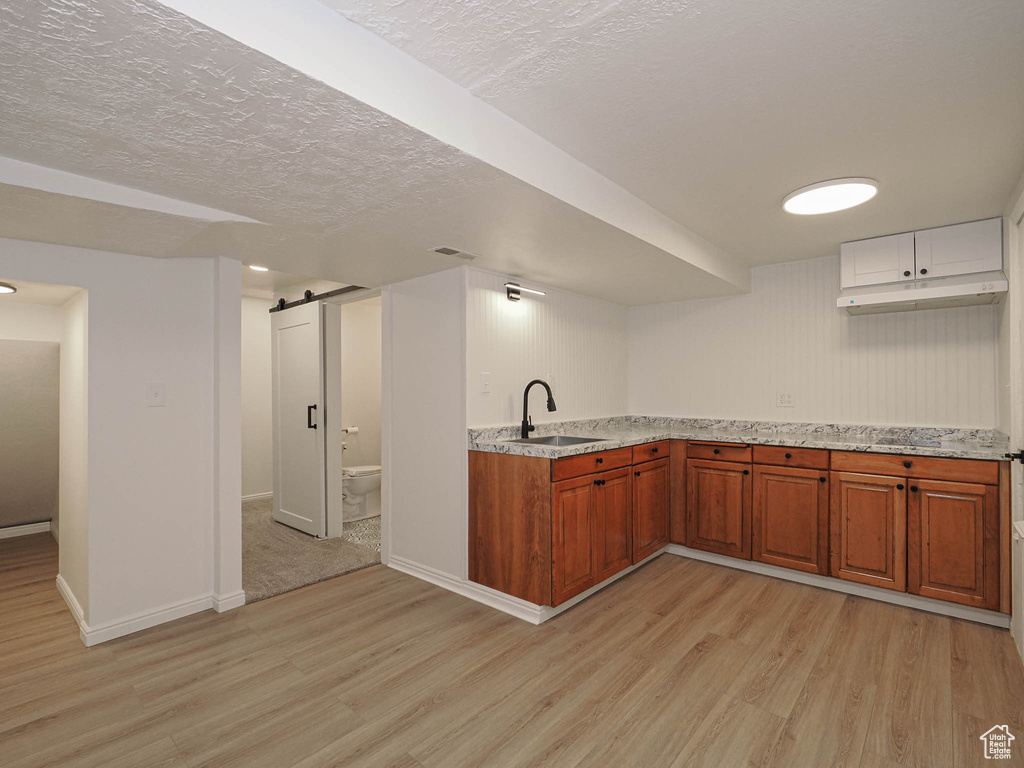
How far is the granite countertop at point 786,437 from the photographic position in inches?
114

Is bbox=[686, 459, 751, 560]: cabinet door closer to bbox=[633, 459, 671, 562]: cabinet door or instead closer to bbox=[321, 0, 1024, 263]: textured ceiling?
bbox=[633, 459, 671, 562]: cabinet door

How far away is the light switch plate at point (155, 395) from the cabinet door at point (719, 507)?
346 cm

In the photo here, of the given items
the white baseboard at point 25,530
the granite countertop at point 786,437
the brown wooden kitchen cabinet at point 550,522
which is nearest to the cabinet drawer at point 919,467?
the granite countertop at point 786,437

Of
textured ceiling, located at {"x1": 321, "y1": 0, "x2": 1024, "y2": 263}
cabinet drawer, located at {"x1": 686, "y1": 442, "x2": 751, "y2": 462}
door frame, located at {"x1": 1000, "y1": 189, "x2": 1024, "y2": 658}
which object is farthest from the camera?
cabinet drawer, located at {"x1": 686, "y1": 442, "x2": 751, "y2": 462}

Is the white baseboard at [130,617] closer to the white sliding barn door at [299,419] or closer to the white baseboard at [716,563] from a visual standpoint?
the white baseboard at [716,563]

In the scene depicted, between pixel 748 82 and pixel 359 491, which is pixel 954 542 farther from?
pixel 359 491

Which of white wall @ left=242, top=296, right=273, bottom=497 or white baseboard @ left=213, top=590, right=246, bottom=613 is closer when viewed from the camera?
white baseboard @ left=213, top=590, right=246, bottom=613

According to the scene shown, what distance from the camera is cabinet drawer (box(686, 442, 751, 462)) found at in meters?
3.57

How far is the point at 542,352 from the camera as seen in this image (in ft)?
12.4

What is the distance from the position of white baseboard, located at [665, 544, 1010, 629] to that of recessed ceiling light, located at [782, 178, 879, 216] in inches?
88.9

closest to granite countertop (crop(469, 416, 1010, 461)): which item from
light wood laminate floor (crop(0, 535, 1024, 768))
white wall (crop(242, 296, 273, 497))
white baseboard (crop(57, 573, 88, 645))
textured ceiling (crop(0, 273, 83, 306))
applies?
light wood laminate floor (crop(0, 535, 1024, 768))

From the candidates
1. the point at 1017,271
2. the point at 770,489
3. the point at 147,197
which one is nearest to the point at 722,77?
the point at 1017,271

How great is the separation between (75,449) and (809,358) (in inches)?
189

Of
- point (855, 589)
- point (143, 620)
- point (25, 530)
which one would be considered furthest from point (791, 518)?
point (25, 530)
